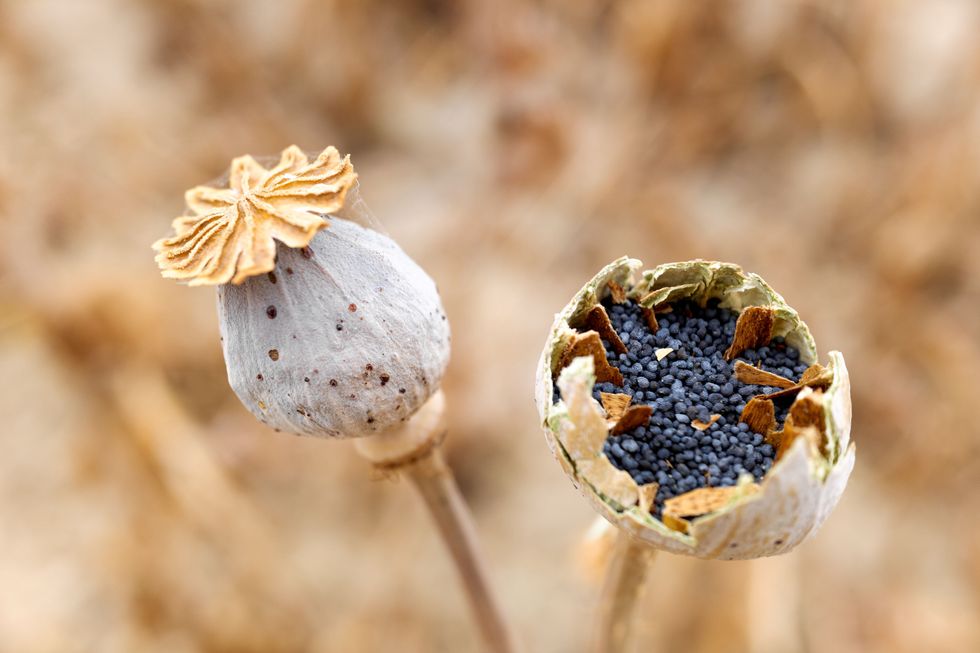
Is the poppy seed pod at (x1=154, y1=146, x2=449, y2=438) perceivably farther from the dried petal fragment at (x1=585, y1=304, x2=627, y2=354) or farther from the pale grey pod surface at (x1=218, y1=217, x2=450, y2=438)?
the dried petal fragment at (x1=585, y1=304, x2=627, y2=354)

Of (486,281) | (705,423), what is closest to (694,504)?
(705,423)

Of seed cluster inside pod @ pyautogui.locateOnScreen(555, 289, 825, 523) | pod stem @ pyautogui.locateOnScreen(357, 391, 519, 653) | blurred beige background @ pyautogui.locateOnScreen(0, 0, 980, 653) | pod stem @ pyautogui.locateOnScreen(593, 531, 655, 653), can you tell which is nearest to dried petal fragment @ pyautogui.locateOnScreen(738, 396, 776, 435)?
seed cluster inside pod @ pyautogui.locateOnScreen(555, 289, 825, 523)

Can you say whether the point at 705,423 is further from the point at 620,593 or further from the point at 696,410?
the point at 620,593

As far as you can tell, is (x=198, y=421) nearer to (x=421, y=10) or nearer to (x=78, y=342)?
(x=78, y=342)

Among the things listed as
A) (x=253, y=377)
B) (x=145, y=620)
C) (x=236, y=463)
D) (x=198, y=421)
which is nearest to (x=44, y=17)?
(x=198, y=421)

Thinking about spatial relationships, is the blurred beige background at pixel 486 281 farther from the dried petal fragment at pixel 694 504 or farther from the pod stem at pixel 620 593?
the dried petal fragment at pixel 694 504

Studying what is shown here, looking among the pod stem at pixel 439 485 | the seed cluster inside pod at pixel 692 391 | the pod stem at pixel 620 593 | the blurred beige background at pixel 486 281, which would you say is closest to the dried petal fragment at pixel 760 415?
the seed cluster inside pod at pixel 692 391
